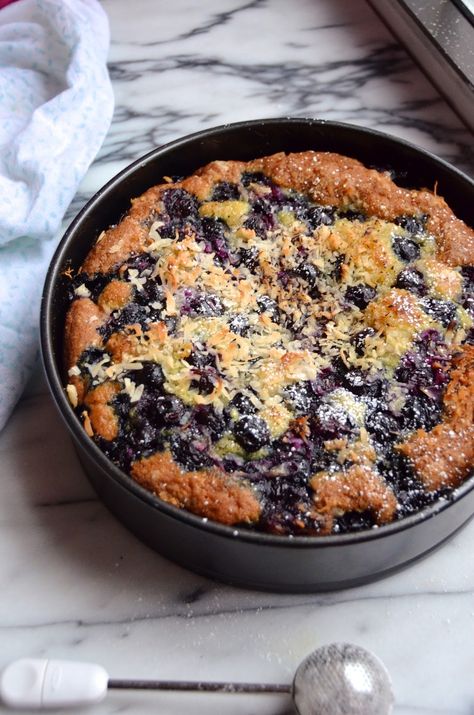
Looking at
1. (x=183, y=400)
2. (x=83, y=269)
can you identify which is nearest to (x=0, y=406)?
(x=83, y=269)

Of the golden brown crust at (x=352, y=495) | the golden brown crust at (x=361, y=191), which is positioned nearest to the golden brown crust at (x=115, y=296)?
the golden brown crust at (x=361, y=191)

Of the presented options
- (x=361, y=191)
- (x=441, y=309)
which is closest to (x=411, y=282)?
(x=441, y=309)

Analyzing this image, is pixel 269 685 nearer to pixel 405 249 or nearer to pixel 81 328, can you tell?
pixel 81 328

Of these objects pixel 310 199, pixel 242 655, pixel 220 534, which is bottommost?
pixel 242 655

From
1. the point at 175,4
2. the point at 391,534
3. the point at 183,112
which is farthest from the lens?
the point at 175,4

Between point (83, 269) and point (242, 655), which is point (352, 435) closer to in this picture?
point (242, 655)

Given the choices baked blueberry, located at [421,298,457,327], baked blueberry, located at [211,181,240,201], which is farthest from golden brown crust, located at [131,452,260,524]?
baked blueberry, located at [211,181,240,201]

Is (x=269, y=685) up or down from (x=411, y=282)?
down
